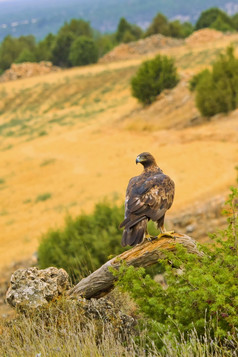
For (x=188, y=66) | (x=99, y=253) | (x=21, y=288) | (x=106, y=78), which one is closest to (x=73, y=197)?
(x=99, y=253)

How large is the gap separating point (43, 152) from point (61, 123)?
10.2 m

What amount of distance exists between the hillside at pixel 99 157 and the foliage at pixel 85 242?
3264 millimetres

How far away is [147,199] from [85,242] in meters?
4.62

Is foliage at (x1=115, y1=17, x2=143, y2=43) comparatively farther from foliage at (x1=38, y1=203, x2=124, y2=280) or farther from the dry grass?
the dry grass

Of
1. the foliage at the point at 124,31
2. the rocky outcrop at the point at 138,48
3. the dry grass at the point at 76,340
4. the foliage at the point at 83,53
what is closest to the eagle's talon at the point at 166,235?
the dry grass at the point at 76,340

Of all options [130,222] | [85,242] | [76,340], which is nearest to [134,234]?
[130,222]

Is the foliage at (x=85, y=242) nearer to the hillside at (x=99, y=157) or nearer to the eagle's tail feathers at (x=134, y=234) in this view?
the hillside at (x=99, y=157)

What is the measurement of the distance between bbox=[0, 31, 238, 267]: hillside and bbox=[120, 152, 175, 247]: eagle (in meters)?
7.82

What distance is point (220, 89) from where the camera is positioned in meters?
23.1

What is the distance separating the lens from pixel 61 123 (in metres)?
34.3

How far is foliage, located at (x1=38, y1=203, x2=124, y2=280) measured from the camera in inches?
350

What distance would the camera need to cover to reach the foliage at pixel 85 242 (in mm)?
8898

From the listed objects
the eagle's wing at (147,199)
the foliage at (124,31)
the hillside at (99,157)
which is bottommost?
the hillside at (99,157)

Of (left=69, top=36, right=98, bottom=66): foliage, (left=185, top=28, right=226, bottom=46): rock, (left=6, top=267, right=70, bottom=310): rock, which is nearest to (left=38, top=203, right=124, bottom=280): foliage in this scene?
(left=6, top=267, right=70, bottom=310): rock
